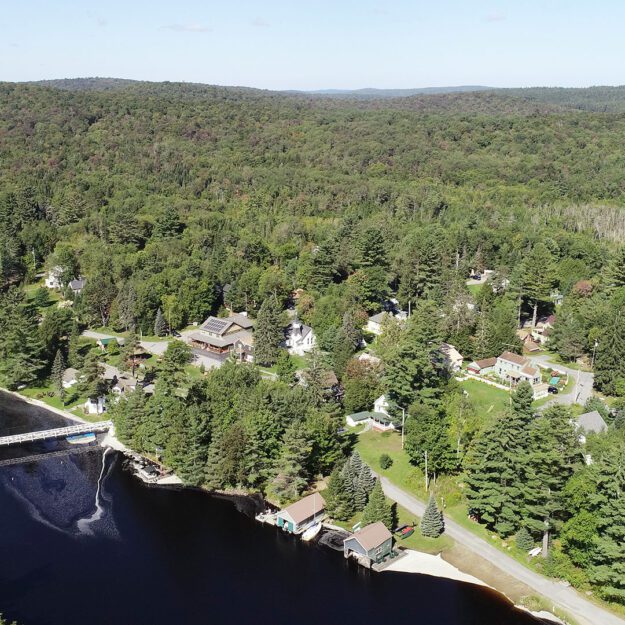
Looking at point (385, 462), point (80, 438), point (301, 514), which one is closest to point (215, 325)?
point (80, 438)

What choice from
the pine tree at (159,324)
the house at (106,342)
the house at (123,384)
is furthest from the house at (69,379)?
the pine tree at (159,324)

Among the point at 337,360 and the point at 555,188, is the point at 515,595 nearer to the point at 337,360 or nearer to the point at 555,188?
the point at 337,360

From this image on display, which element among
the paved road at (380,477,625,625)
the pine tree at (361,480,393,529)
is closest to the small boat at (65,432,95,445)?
the pine tree at (361,480,393,529)

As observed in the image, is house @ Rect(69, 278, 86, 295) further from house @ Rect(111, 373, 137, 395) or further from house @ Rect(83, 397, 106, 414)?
house @ Rect(83, 397, 106, 414)

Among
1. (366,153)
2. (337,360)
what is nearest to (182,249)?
(337,360)

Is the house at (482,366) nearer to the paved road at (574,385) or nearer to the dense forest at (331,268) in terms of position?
the dense forest at (331,268)
